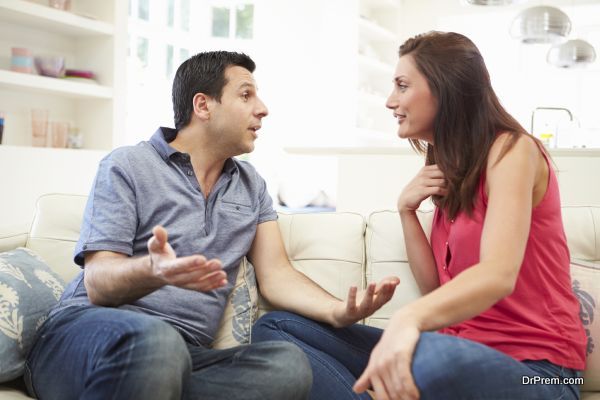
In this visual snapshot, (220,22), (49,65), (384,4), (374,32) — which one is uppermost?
(384,4)

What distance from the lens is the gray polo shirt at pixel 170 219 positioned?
164cm

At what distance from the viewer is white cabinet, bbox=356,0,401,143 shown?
7.78m

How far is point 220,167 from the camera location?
77.7 inches

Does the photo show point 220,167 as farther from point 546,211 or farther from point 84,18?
point 84,18

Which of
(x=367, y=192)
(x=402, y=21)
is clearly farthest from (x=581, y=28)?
(x=367, y=192)

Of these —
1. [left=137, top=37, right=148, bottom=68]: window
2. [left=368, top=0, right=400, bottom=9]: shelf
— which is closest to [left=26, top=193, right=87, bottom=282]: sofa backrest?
[left=137, top=37, right=148, bottom=68]: window

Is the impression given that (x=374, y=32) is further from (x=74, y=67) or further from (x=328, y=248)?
(x=328, y=248)

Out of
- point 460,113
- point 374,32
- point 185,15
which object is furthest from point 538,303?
point 374,32

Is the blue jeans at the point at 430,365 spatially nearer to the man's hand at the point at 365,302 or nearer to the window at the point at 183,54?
the man's hand at the point at 365,302

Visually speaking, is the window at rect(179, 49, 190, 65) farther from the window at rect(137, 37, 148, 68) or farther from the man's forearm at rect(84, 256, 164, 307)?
the man's forearm at rect(84, 256, 164, 307)

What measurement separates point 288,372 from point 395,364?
37 cm

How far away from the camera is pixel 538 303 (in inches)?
56.9

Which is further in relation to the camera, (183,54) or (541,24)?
(183,54)

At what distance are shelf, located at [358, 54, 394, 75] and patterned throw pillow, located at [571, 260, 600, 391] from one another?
19.5 feet
